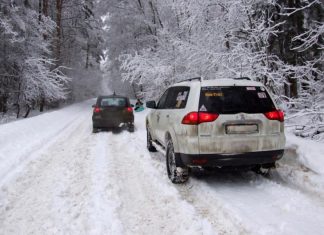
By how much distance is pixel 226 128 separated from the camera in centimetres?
555

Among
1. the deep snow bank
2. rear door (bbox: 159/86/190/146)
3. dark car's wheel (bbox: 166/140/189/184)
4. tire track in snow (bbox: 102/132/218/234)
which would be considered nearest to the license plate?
rear door (bbox: 159/86/190/146)

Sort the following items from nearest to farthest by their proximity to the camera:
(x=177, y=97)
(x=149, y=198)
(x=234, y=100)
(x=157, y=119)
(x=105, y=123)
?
(x=149, y=198) → (x=234, y=100) → (x=177, y=97) → (x=157, y=119) → (x=105, y=123)

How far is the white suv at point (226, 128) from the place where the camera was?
5.53 m

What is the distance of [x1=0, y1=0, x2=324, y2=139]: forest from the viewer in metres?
10.1

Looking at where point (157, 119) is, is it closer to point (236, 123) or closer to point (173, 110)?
point (173, 110)

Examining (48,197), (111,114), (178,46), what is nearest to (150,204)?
(48,197)

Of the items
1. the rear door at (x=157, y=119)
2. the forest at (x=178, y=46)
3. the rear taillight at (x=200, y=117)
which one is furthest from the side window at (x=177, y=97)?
the forest at (x=178, y=46)

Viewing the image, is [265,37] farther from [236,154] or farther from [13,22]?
[13,22]

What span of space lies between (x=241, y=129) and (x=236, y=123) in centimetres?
14

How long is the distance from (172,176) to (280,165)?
91.1 inches

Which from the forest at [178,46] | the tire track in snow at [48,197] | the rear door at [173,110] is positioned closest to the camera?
the tire track in snow at [48,197]

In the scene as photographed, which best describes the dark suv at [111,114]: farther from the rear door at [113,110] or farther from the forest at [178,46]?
the forest at [178,46]

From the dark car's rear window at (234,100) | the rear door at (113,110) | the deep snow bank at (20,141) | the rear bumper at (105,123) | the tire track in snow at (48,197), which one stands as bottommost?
the tire track in snow at (48,197)

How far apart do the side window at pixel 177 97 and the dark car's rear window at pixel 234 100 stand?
556mm
